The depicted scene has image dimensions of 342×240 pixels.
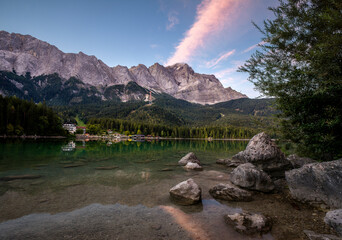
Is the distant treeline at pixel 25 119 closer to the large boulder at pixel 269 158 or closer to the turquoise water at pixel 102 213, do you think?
the turquoise water at pixel 102 213

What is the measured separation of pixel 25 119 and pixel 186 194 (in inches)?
4630

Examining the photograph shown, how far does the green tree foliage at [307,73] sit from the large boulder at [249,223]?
773 centimetres

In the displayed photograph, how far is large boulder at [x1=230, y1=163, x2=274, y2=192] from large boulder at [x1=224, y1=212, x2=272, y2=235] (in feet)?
19.8

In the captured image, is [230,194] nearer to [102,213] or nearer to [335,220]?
[335,220]

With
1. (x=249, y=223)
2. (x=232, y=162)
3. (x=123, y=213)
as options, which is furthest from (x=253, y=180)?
(x=232, y=162)

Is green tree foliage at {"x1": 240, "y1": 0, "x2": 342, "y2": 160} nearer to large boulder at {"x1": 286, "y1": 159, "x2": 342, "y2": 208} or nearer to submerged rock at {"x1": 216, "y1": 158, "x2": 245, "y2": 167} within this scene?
large boulder at {"x1": 286, "y1": 159, "x2": 342, "y2": 208}

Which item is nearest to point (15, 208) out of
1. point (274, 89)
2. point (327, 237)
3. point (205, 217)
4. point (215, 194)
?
point (205, 217)

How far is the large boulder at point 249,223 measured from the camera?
298 inches

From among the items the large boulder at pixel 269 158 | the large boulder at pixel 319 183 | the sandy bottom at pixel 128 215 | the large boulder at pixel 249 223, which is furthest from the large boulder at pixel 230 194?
the large boulder at pixel 269 158

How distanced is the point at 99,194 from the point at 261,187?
13.0 m

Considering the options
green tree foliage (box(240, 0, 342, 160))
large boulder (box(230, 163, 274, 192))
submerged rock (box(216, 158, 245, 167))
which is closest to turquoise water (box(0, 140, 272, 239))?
large boulder (box(230, 163, 274, 192))

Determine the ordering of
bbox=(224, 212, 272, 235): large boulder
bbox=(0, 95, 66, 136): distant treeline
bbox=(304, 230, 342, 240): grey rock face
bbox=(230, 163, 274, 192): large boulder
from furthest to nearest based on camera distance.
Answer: bbox=(0, 95, 66, 136): distant treeline
bbox=(230, 163, 274, 192): large boulder
bbox=(224, 212, 272, 235): large boulder
bbox=(304, 230, 342, 240): grey rock face

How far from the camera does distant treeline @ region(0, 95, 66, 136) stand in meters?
85.8

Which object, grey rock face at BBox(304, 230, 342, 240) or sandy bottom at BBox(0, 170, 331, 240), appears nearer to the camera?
grey rock face at BBox(304, 230, 342, 240)
